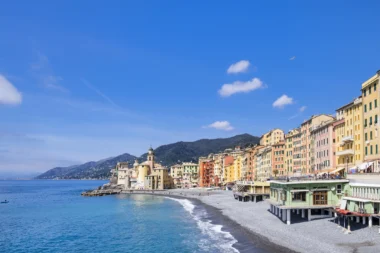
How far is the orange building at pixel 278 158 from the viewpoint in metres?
118

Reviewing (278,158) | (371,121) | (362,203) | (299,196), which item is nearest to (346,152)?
(371,121)

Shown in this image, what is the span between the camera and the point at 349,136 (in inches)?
2721

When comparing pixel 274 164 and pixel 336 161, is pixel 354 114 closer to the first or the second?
pixel 336 161

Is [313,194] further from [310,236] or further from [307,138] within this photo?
[307,138]

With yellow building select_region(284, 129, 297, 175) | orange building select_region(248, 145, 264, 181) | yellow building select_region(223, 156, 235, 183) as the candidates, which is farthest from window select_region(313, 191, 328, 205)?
yellow building select_region(223, 156, 235, 183)

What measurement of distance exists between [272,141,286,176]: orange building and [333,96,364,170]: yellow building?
40.5 metres

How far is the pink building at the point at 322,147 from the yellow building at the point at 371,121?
55.1ft

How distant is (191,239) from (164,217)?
27930 millimetres

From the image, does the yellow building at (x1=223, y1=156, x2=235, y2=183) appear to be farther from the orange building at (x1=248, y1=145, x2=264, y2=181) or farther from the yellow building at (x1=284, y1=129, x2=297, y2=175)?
the yellow building at (x1=284, y1=129, x2=297, y2=175)

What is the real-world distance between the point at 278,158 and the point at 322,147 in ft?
116

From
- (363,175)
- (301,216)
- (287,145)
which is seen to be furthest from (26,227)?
(287,145)

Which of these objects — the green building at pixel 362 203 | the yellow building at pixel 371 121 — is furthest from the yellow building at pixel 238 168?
the green building at pixel 362 203

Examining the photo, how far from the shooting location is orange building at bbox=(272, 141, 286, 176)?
118 m

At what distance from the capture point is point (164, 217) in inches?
3233
